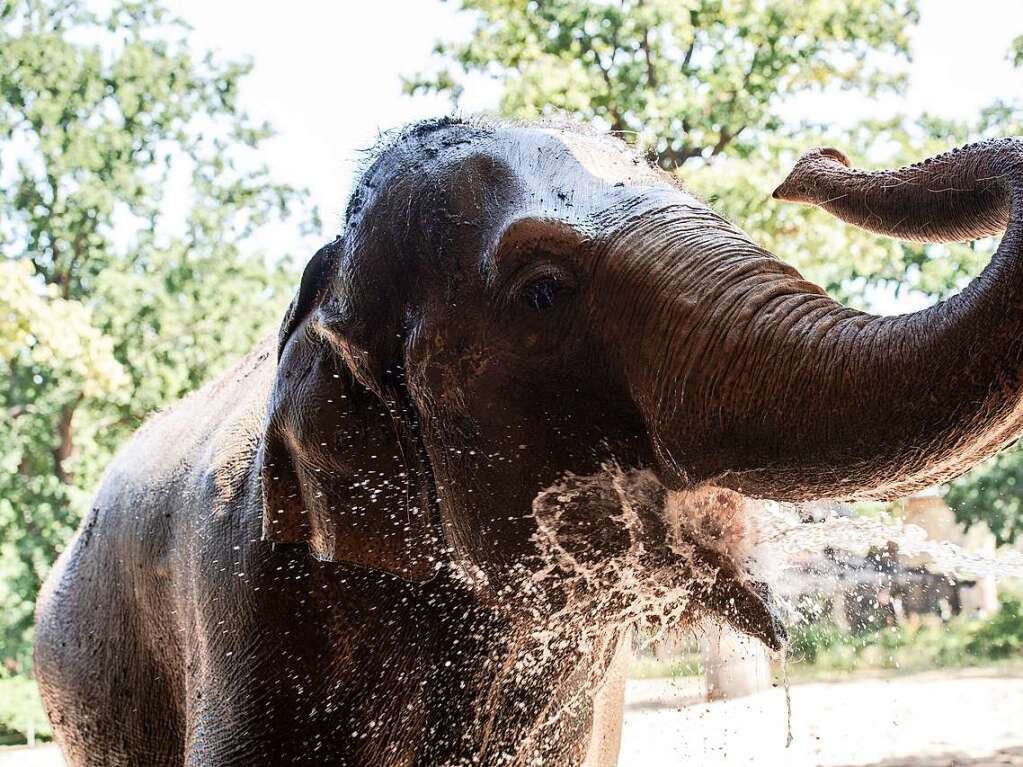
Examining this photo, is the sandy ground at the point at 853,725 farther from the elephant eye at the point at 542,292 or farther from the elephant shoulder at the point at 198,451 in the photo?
the elephant eye at the point at 542,292

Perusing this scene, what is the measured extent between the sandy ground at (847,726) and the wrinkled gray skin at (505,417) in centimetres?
572

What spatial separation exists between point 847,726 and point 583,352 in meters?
9.05

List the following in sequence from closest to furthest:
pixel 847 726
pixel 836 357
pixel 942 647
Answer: pixel 836 357 → pixel 847 726 → pixel 942 647

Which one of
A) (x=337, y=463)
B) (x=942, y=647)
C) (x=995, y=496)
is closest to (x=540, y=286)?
(x=337, y=463)

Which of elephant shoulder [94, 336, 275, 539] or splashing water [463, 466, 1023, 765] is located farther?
elephant shoulder [94, 336, 275, 539]

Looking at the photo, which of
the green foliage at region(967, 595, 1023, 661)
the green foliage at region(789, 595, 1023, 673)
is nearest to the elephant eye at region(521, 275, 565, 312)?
the green foliage at region(789, 595, 1023, 673)

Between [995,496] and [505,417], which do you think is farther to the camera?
[995,496]

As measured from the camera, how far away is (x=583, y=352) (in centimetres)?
188

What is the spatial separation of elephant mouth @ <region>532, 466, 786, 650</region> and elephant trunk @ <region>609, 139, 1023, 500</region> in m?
0.14

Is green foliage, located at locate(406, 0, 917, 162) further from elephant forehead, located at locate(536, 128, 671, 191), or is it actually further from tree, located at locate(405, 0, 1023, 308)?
elephant forehead, located at locate(536, 128, 671, 191)

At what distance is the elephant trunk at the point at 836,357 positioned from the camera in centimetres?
137

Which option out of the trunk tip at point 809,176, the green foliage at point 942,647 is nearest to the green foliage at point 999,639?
the green foliage at point 942,647

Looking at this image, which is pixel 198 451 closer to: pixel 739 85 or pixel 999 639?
pixel 739 85

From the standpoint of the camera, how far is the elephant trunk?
1.37 m
